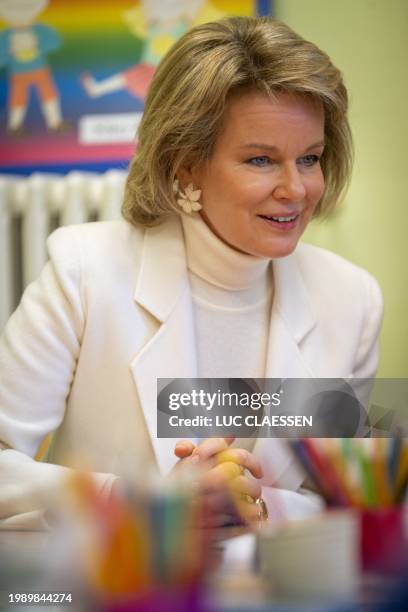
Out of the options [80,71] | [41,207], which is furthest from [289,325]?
[80,71]

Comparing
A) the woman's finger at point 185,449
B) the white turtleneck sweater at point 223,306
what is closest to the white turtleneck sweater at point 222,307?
the white turtleneck sweater at point 223,306

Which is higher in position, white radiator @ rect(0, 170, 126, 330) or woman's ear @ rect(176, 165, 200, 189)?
woman's ear @ rect(176, 165, 200, 189)

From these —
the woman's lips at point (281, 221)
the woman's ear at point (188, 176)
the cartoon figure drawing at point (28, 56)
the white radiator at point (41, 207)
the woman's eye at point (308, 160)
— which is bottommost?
the white radiator at point (41, 207)

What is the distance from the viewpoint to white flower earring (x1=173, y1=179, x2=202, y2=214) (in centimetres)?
139

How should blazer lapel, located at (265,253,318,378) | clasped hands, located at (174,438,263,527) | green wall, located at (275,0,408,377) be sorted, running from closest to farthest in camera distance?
clasped hands, located at (174,438,263,527) → blazer lapel, located at (265,253,318,378) → green wall, located at (275,0,408,377)

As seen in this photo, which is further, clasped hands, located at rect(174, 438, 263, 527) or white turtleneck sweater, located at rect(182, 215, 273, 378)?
white turtleneck sweater, located at rect(182, 215, 273, 378)

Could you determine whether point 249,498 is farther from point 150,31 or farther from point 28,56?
point 28,56

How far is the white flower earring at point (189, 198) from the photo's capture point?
4.55 ft

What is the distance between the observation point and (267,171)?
1.29 metres

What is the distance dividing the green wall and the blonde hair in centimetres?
92

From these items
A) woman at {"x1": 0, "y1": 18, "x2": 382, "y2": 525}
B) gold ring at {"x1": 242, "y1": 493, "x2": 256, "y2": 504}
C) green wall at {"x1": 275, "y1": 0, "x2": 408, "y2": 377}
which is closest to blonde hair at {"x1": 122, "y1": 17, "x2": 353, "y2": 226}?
woman at {"x1": 0, "y1": 18, "x2": 382, "y2": 525}

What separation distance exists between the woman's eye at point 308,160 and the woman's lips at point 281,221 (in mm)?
83

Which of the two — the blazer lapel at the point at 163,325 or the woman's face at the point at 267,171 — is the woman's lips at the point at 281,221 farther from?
the blazer lapel at the point at 163,325

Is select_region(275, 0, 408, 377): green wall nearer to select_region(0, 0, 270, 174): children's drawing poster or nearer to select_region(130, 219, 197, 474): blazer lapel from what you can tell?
select_region(0, 0, 270, 174): children's drawing poster
